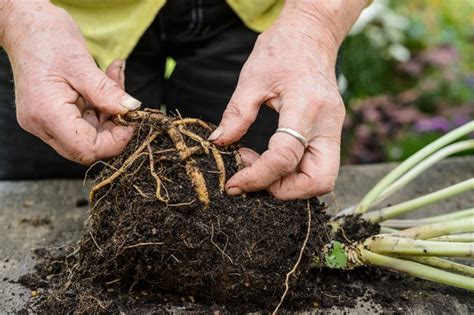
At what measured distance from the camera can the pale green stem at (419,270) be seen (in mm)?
1482

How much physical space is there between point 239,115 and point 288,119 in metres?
0.10

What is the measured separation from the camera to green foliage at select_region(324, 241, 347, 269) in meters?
1.52

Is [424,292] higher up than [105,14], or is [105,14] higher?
[105,14]

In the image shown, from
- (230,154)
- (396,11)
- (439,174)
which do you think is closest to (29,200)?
(230,154)

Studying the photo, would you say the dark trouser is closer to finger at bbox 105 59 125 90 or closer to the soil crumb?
the soil crumb

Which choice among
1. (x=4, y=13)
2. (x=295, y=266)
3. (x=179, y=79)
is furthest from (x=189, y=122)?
(x=179, y=79)

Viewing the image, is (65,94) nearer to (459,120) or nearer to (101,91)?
(101,91)

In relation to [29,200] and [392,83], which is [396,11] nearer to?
[392,83]

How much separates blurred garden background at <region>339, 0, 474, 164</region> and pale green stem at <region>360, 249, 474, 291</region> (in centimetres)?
159

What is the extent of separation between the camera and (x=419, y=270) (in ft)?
4.94

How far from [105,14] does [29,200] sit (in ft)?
2.04

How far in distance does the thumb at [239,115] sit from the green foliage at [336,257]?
329 millimetres

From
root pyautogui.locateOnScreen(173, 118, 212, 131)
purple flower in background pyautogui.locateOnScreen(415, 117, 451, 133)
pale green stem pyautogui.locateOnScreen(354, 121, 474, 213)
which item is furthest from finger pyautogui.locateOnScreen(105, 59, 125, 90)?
purple flower in background pyautogui.locateOnScreen(415, 117, 451, 133)

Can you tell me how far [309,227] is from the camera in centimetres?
144
